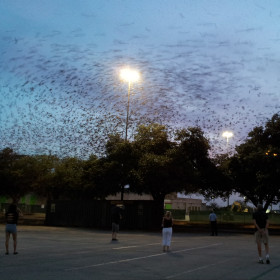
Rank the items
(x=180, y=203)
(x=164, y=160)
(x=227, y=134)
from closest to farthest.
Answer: (x=164, y=160), (x=227, y=134), (x=180, y=203)

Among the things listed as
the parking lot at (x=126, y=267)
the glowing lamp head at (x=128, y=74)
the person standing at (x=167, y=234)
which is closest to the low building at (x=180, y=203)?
the glowing lamp head at (x=128, y=74)

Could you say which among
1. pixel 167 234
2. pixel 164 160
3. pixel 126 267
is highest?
pixel 164 160

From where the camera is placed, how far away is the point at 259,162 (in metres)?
35.8

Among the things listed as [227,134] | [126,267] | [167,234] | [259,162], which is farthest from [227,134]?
[126,267]

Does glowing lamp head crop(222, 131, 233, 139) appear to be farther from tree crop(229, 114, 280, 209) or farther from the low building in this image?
the low building

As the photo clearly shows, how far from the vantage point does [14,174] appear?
52.9m

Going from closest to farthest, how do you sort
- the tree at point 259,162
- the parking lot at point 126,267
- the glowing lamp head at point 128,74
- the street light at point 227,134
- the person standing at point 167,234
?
1. the parking lot at point 126,267
2. the person standing at point 167,234
3. the glowing lamp head at point 128,74
4. the tree at point 259,162
5. the street light at point 227,134

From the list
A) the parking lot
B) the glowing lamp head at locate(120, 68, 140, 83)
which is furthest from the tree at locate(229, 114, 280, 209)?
the parking lot

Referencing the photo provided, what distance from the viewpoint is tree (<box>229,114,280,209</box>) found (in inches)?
1368

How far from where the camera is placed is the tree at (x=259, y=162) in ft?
114

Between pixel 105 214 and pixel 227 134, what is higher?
pixel 227 134

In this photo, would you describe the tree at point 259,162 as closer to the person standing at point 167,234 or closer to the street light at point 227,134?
the street light at point 227,134

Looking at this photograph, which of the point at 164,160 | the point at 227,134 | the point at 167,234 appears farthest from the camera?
the point at 227,134

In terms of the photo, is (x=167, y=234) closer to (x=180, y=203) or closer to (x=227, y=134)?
(x=227, y=134)
